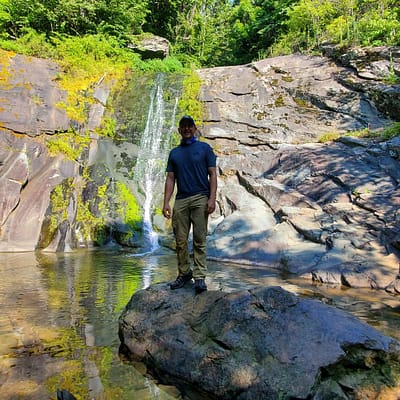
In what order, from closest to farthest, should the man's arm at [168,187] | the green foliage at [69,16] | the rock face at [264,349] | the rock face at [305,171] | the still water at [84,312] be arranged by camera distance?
the rock face at [264,349]
the still water at [84,312]
the man's arm at [168,187]
the rock face at [305,171]
the green foliage at [69,16]

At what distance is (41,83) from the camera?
50.3ft

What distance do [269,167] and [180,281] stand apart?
972 cm

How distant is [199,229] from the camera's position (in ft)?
15.4

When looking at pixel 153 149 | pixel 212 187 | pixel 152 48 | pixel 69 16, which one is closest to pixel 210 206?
pixel 212 187

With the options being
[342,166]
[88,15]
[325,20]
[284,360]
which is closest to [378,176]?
[342,166]

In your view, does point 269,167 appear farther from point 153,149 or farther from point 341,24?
point 341,24

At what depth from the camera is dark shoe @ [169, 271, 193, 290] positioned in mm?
4910

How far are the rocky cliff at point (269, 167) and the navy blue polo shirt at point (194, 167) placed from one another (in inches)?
213

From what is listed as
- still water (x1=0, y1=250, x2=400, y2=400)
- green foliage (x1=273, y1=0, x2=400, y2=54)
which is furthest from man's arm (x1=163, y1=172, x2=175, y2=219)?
green foliage (x1=273, y1=0, x2=400, y2=54)

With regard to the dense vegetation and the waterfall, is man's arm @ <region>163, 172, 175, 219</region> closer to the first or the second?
the waterfall

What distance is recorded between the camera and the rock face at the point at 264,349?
3.32m

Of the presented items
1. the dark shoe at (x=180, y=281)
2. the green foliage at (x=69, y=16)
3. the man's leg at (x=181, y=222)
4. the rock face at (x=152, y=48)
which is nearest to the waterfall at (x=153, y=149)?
the green foliage at (x=69, y=16)

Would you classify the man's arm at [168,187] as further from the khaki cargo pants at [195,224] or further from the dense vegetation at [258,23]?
the dense vegetation at [258,23]

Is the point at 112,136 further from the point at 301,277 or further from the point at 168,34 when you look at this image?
the point at 168,34
